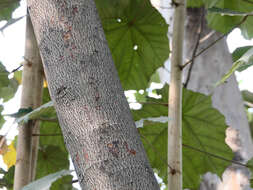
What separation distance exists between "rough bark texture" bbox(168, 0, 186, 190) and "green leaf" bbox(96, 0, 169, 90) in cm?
18

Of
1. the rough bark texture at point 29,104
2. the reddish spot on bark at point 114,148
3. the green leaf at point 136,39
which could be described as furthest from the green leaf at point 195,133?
the reddish spot on bark at point 114,148

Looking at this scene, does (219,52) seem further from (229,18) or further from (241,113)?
(229,18)

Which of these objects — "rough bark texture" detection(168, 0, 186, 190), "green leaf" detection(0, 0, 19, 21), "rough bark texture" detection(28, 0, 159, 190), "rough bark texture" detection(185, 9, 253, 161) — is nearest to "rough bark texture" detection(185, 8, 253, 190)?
"rough bark texture" detection(185, 9, 253, 161)

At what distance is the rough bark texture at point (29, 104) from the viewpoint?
0.69 m

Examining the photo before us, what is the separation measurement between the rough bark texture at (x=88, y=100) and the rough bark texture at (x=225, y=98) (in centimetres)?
93

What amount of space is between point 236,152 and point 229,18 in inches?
20.9

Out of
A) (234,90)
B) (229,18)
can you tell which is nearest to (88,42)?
(229,18)

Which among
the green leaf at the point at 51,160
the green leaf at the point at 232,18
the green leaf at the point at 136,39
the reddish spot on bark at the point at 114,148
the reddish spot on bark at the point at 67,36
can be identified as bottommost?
the reddish spot on bark at the point at 114,148

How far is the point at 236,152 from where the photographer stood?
1.43m

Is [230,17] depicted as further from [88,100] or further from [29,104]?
[88,100]

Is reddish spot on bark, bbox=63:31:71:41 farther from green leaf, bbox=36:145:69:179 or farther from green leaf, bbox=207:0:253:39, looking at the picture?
green leaf, bbox=207:0:253:39

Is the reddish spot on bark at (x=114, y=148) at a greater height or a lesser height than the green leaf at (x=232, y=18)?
lesser

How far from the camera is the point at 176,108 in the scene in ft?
2.34

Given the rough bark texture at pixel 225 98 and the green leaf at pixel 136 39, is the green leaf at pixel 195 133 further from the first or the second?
the rough bark texture at pixel 225 98
